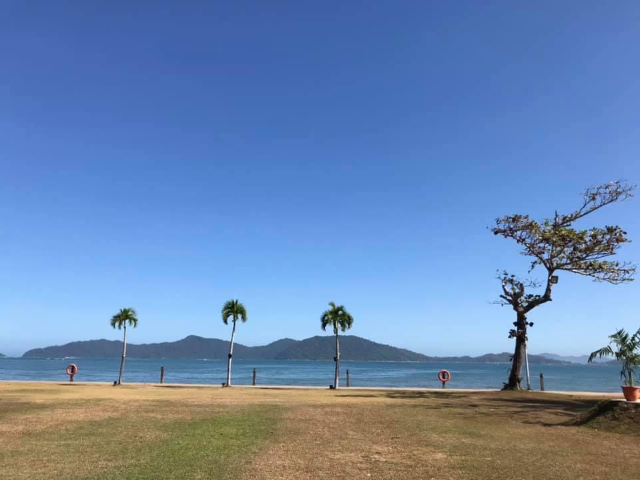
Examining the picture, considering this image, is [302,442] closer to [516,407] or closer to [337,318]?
[516,407]

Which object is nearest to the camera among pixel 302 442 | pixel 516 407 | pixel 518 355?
pixel 302 442

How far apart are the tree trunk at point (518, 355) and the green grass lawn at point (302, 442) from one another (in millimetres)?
11244

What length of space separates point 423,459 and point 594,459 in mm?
4428

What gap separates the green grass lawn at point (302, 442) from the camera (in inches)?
407

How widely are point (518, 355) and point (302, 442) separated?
24.9 m

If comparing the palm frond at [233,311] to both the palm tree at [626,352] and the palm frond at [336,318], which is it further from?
the palm tree at [626,352]

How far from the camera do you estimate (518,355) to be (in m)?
33.2

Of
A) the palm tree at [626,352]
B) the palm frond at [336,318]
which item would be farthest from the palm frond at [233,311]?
the palm tree at [626,352]

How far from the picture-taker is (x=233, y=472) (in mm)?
10039

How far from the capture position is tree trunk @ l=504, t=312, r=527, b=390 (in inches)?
1283

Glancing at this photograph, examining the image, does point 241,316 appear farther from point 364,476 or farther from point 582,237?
point 364,476

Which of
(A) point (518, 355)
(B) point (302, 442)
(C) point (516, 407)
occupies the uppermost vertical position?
(A) point (518, 355)

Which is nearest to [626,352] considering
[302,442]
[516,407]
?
[516,407]

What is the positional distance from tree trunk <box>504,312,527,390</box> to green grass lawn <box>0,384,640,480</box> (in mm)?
11244
